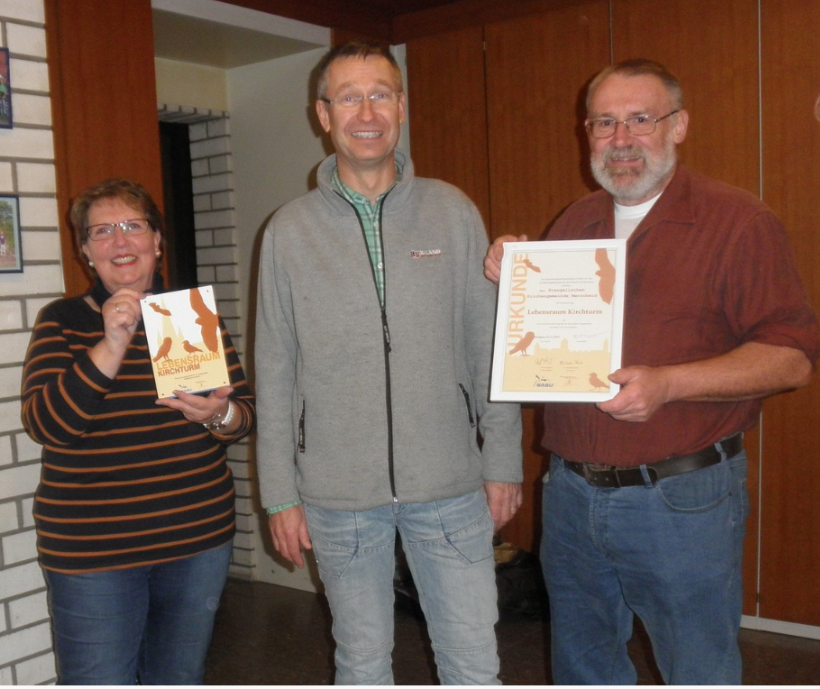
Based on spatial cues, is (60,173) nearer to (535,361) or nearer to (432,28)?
(535,361)

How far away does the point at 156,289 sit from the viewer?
1988mm

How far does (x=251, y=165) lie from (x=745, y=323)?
2.80 metres

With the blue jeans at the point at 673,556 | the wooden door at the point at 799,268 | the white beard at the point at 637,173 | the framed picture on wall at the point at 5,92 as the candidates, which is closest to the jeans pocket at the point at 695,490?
the blue jeans at the point at 673,556

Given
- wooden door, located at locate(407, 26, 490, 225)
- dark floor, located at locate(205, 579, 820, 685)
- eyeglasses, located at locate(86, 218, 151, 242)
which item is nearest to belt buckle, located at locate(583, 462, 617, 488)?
eyeglasses, located at locate(86, 218, 151, 242)

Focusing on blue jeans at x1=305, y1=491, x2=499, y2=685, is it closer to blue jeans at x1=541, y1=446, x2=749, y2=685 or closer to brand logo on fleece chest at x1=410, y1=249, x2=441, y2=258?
blue jeans at x1=541, y1=446, x2=749, y2=685

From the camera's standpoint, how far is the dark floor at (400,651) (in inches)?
121

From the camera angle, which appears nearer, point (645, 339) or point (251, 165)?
point (645, 339)

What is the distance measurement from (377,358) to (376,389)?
0.23 ft

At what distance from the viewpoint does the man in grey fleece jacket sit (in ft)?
6.04

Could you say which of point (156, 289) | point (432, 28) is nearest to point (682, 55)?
point (432, 28)

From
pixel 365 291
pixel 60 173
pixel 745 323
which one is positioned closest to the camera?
pixel 745 323

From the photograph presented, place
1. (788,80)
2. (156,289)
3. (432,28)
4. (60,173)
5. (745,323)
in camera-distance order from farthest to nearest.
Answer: (432,28) → (788,80) → (60,173) → (156,289) → (745,323)

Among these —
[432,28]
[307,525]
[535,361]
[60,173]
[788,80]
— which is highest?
[432,28]

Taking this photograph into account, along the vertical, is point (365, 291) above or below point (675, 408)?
above
